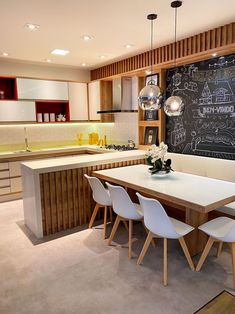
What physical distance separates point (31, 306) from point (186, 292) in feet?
4.30

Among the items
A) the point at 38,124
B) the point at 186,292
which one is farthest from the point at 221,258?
the point at 38,124

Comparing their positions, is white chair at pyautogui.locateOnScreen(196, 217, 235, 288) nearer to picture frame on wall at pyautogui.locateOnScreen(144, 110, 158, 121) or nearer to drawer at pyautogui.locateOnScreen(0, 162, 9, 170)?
picture frame on wall at pyautogui.locateOnScreen(144, 110, 158, 121)

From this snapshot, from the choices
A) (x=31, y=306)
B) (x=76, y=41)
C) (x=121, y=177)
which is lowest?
(x=31, y=306)

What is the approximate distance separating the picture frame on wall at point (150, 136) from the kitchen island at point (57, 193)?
1.29 metres

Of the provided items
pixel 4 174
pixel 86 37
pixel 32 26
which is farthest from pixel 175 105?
pixel 4 174

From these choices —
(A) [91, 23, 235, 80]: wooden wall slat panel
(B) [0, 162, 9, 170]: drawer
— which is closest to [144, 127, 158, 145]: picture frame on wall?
(A) [91, 23, 235, 80]: wooden wall slat panel

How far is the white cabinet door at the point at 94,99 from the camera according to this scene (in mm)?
5805

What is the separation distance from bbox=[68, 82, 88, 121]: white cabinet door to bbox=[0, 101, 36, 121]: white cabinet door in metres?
0.94

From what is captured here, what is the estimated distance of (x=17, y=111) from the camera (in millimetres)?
5109

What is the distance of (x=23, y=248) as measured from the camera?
2979 millimetres

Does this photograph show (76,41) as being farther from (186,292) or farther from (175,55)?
(186,292)

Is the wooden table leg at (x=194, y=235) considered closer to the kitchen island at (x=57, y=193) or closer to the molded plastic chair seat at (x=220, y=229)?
the molded plastic chair seat at (x=220, y=229)

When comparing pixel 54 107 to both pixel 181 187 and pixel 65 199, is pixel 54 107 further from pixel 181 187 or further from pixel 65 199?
pixel 181 187

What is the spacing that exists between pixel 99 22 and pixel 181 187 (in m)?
2.19
